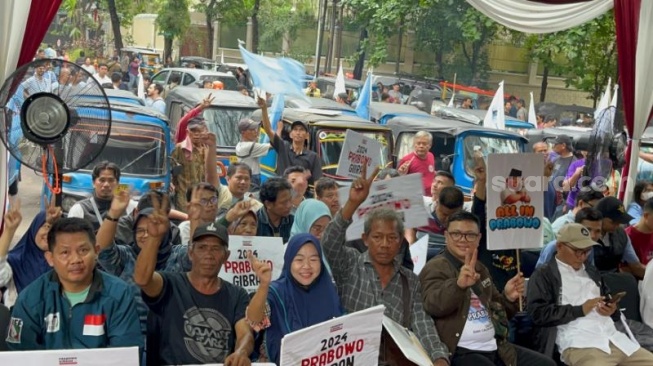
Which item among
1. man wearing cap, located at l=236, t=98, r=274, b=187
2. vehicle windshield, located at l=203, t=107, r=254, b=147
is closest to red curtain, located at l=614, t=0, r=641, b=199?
man wearing cap, located at l=236, t=98, r=274, b=187

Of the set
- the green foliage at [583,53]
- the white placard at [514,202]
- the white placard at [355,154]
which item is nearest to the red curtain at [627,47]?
the white placard at [514,202]

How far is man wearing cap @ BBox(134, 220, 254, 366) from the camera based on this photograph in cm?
503

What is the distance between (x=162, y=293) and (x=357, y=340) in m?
1.05

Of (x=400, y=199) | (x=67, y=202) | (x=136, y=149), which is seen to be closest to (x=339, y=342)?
(x=400, y=199)

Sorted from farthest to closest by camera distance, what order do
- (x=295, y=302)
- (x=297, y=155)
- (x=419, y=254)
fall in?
(x=297, y=155)
(x=419, y=254)
(x=295, y=302)

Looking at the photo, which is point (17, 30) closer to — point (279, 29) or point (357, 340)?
point (357, 340)

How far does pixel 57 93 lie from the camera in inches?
228

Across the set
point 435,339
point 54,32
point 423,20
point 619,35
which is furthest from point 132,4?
point 435,339

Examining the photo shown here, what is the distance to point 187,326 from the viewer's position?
5.05 meters

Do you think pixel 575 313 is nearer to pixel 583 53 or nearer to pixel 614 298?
pixel 614 298

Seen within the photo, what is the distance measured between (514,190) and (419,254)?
33.7 inches

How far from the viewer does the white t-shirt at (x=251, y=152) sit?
11.8m

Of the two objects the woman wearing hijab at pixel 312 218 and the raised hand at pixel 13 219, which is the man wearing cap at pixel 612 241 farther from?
the raised hand at pixel 13 219

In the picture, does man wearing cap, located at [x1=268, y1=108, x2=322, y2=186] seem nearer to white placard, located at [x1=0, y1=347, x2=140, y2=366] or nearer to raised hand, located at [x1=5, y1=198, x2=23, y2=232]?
raised hand, located at [x1=5, y1=198, x2=23, y2=232]
